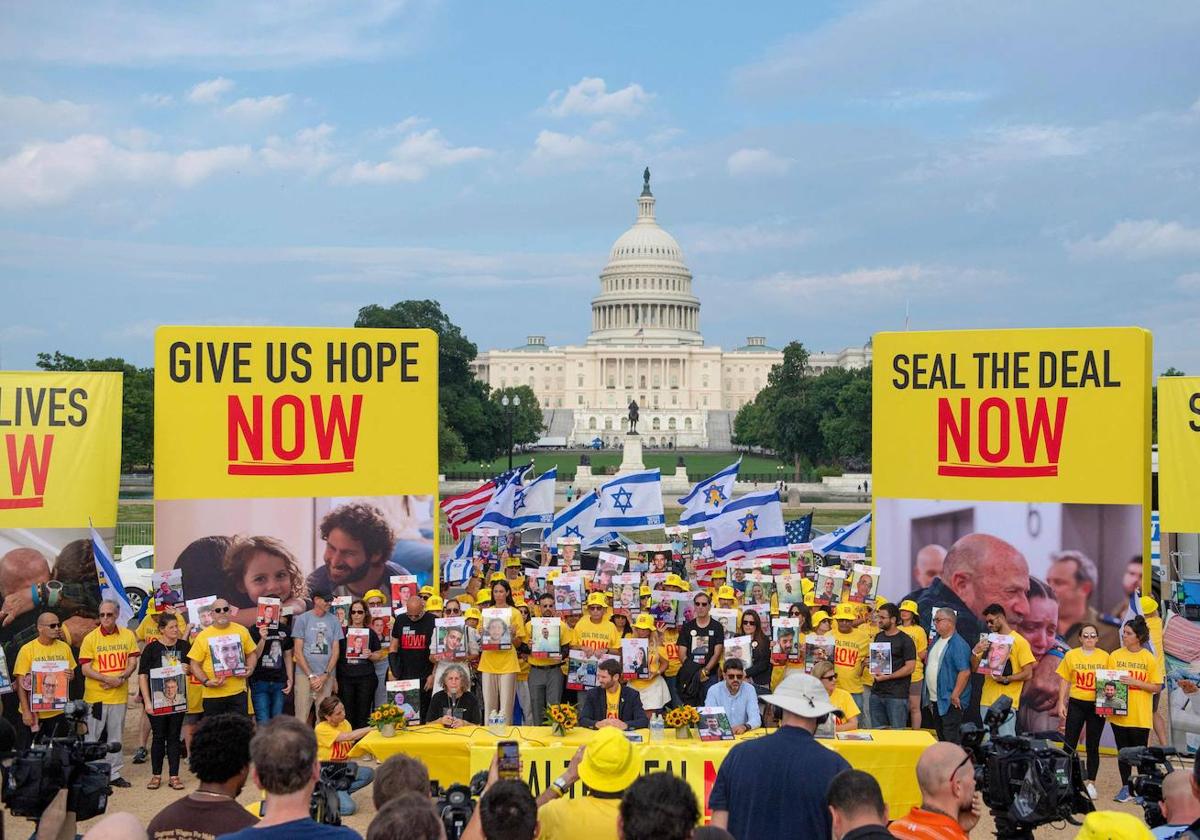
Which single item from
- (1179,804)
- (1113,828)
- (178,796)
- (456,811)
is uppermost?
(1113,828)

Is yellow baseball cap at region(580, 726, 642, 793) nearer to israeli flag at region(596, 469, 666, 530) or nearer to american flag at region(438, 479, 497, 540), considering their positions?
israeli flag at region(596, 469, 666, 530)

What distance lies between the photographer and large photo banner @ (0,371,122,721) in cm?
1152

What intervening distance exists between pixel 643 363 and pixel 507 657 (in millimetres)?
137673

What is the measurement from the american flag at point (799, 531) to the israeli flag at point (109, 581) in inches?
417

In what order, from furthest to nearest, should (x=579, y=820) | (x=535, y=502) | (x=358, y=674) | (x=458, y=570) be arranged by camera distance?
1. (x=535, y=502)
2. (x=458, y=570)
3. (x=358, y=674)
4. (x=579, y=820)

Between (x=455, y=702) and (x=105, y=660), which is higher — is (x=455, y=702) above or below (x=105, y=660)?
below

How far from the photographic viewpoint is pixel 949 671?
32.7 feet

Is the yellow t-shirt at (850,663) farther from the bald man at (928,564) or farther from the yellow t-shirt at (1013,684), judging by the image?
the bald man at (928,564)

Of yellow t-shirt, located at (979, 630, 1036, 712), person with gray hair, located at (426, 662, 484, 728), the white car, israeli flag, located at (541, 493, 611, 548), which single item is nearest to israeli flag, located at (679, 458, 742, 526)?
israeli flag, located at (541, 493, 611, 548)

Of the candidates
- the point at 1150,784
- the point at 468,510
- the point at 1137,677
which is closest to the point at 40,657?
the point at 1150,784

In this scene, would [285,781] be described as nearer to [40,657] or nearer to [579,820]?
[579,820]

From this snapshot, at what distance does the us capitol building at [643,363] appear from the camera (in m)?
145

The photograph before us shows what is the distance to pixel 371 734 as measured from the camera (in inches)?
326

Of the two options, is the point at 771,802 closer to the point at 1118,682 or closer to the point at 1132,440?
the point at 1118,682
